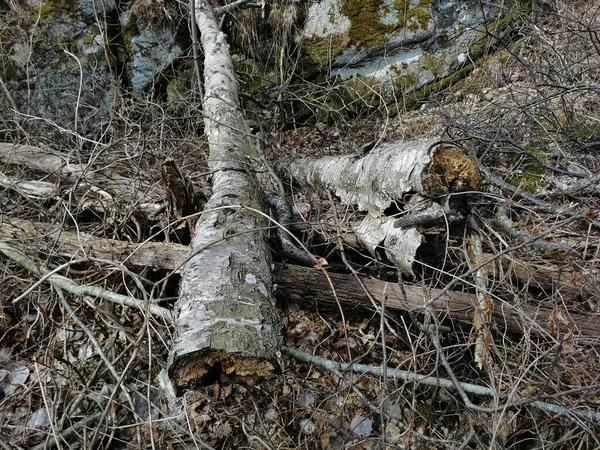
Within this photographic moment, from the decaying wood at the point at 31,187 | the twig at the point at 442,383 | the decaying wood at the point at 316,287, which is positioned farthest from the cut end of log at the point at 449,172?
the decaying wood at the point at 31,187

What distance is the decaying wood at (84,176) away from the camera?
297 centimetres

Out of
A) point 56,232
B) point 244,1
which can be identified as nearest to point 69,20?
point 244,1

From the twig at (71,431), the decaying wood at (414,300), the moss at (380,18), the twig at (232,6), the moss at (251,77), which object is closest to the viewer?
the twig at (71,431)

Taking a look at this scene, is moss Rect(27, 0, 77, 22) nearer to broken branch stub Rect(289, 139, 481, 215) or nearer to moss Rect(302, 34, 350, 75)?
moss Rect(302, 34, 350, 75)

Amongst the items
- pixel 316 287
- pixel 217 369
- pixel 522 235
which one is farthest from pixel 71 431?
pixel 522 235

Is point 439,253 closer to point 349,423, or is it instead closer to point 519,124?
point 349,423

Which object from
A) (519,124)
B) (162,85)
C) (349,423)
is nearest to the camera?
(349,423)

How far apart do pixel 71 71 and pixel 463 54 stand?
452 cm

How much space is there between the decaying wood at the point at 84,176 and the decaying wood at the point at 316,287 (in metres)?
0.40

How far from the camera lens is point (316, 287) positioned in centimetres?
243

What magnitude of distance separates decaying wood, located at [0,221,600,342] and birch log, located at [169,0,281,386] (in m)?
0.39

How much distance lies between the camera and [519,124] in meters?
3.29

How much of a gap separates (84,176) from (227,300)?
193 cm

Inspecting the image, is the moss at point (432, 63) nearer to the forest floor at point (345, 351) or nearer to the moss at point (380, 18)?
the moss at point (380, 18)
